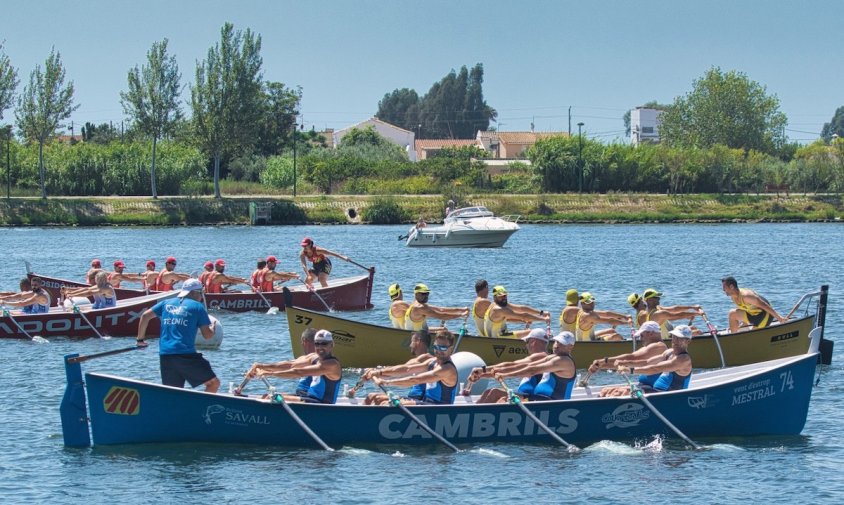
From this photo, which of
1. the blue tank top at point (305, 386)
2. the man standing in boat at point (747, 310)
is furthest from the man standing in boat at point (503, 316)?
the blue tank top at point (305, 386)

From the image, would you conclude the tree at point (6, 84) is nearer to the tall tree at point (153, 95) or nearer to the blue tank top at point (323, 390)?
the tall tree at point (153, 95)

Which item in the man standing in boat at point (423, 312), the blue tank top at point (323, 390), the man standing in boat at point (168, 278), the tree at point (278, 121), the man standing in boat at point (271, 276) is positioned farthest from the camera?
the tree at point (278, 121)

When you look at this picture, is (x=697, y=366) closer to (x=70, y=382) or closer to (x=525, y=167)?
(x=70, y=382)

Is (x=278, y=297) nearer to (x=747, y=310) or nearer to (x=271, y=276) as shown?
(x=271, y=276)

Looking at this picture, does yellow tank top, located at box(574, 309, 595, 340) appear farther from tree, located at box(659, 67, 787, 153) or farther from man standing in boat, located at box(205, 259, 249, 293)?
tree, located at box(659, 67, 787, 153)

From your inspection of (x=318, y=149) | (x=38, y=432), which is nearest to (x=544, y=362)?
(x=38, y=432)

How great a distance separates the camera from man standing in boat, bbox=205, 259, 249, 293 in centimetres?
3253

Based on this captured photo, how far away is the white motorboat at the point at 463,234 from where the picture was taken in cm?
6687

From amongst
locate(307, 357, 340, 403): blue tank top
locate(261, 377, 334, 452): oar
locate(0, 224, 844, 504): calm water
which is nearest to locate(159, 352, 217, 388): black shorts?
locate(261, 377, 334, 452): oar

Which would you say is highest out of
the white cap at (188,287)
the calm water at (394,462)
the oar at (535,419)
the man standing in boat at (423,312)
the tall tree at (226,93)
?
the tall tree at (226,93)

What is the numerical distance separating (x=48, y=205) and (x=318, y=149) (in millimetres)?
40548

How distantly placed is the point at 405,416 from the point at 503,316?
606 cm

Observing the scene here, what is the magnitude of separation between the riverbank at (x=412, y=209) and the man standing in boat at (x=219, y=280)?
169ft

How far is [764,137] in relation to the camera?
13750cm
